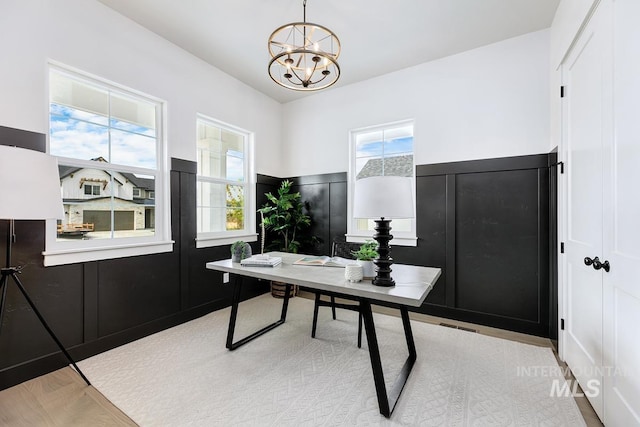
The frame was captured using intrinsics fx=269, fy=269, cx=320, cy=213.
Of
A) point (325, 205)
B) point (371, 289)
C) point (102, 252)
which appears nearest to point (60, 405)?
point (102, 252)

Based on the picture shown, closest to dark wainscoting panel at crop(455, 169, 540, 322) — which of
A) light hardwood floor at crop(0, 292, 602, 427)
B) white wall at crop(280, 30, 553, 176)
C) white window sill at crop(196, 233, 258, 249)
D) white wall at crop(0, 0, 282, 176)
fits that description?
white wall at crop(280, 30, 553, 176)

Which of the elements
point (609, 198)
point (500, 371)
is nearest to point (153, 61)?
point (609, 198)

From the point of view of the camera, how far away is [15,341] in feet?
6.37

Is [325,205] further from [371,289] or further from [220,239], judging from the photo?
[371,289]

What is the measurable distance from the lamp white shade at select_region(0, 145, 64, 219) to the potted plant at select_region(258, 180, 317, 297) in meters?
2.36

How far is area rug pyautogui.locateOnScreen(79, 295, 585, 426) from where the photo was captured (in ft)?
5.29

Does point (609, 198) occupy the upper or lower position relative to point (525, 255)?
upper

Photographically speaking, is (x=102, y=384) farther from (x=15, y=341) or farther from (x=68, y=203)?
(x=68, y=203)

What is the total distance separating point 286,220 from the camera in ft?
12.8

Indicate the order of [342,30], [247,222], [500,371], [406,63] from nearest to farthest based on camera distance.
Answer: [500,371] < [342,30] < [406,63] < [247,222]

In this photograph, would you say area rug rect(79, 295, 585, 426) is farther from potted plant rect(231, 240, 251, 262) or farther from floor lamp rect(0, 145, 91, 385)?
floor lamp rect(0, 145, 91, 385)

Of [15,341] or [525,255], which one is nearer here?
[15,341]

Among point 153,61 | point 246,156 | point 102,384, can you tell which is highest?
point 153,61

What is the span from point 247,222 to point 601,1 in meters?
3.90
